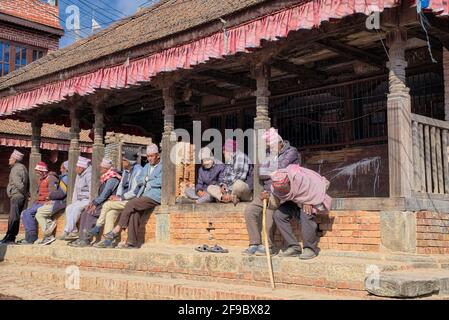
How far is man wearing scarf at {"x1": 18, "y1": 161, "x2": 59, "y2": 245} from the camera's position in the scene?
11305 mm

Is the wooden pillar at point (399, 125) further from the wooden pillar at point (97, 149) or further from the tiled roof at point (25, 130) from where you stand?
the tiled roof at point (25, 130)

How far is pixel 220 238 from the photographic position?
823cm

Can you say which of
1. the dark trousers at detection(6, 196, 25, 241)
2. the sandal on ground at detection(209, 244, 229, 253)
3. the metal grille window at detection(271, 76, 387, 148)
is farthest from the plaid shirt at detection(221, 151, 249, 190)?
the dark trousers at detection(6, 196, 25, 241)

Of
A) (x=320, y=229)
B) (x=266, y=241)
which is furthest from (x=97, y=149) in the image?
(x=320, y=229)

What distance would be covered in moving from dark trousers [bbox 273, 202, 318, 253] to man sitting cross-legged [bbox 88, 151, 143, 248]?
3535mm

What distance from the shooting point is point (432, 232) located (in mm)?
6383

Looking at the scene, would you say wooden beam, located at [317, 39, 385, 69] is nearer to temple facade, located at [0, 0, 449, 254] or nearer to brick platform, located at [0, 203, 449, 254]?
temple facade, located at [0, 0, 449, 254]

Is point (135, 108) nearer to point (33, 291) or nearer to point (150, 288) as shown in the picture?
point (33, 291)

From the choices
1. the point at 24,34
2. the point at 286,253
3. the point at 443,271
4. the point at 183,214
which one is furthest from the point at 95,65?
the point at 24,34

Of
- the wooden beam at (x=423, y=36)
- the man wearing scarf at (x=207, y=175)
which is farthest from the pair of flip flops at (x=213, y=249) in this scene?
the wooden beam at (x=423, y=36)

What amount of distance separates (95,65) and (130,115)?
4.81 meters

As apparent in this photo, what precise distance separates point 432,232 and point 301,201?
5.23 feet

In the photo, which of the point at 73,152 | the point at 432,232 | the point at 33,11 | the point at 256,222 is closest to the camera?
the point at 432,232
